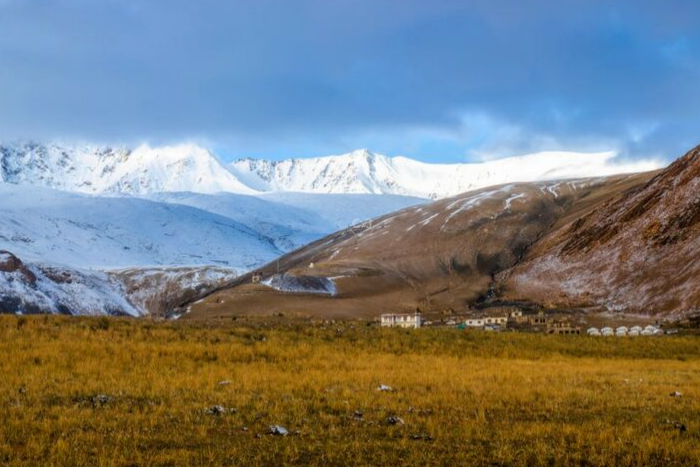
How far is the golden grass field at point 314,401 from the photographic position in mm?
→ 12844

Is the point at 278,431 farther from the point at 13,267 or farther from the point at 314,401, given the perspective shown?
A: the point at 13,267

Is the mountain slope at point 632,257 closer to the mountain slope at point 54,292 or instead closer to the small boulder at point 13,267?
the mountain slope at point 54,292

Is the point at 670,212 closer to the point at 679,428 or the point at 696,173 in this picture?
the point at 696,173

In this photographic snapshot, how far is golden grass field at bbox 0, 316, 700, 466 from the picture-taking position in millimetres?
12844

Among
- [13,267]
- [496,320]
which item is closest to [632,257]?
[496,320]

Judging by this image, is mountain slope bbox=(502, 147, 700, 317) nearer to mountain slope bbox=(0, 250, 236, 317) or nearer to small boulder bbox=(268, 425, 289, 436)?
mountain slope bbox=(0, 250, 236, 317)

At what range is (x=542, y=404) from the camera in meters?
18.8

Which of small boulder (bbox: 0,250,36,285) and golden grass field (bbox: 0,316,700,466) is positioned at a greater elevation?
small boulder (bbox: 0,250,36,285)

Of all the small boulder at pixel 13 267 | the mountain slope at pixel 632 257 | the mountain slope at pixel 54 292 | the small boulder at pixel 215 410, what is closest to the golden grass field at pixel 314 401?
the small boulder at pixel 215 410

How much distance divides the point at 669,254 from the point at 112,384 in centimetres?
12509

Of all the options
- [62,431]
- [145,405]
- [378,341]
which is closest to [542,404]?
[145,405]

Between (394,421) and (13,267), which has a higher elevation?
(13,267)

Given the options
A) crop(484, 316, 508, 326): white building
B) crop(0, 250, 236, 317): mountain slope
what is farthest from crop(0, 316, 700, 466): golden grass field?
crop(0, 250, 236, 317): mountain slope

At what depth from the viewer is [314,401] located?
18453 millimetres
